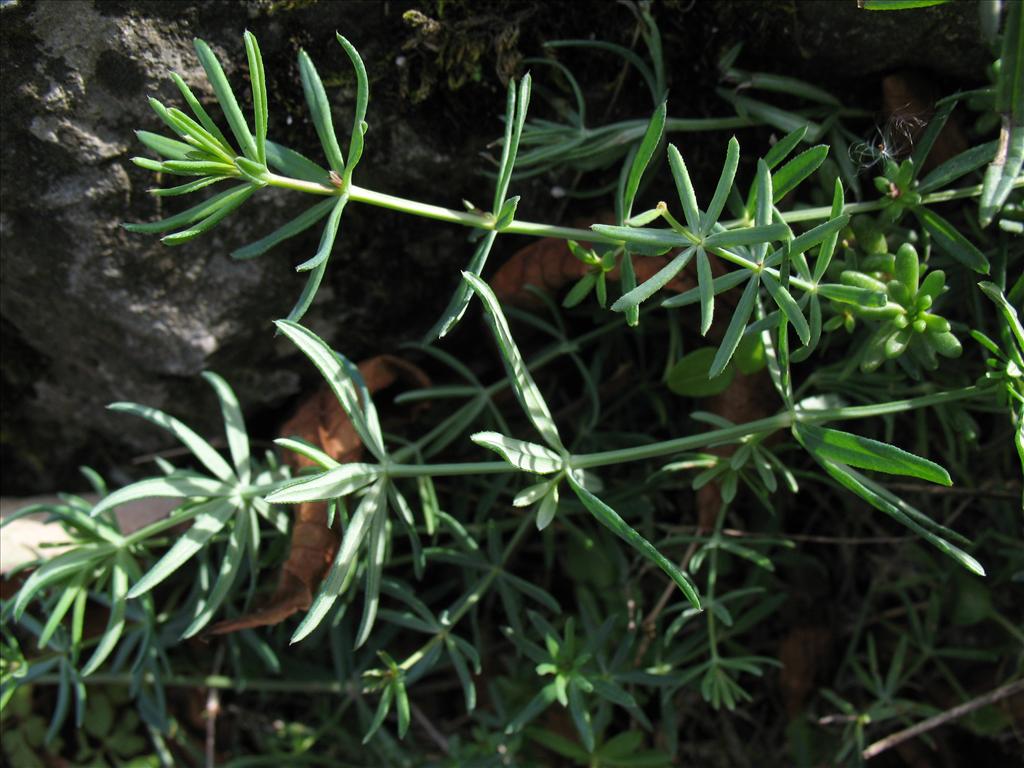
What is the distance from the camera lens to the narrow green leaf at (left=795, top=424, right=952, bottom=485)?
158 centimetres

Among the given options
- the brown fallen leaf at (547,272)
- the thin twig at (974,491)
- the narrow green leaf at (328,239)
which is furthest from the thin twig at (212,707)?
the thin twig at (974,491)

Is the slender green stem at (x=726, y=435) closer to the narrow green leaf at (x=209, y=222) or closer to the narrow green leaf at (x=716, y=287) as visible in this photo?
the narrow green leaf at (x=716, y=287)

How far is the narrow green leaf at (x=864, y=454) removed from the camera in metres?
1.58

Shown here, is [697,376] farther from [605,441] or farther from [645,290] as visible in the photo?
[645,290]

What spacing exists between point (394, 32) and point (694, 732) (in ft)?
7.02

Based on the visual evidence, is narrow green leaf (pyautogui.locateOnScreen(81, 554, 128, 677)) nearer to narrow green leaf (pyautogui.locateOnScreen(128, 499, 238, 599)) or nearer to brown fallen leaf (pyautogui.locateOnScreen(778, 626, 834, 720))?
narrow green leaf (pyautogui.locateOnScreen(128, 499, 238, 599))

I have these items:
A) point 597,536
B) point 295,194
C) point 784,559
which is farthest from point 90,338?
point 784,559

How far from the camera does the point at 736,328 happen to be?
66.1 inches

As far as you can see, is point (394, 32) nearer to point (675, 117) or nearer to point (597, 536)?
point (675, 117)

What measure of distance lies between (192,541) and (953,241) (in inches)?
70.3

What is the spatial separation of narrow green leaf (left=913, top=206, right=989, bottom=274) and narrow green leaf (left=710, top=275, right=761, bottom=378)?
0.50 meters

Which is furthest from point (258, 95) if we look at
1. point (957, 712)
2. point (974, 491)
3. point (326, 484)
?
point (957, 712)

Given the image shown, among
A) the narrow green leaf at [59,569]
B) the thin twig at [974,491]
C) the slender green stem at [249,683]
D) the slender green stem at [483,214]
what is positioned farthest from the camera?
the slender green stem at [249,683]

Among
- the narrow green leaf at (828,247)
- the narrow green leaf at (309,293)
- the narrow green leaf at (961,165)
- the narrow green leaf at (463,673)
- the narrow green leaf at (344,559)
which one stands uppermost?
the narrow green leaf at (309,293)
